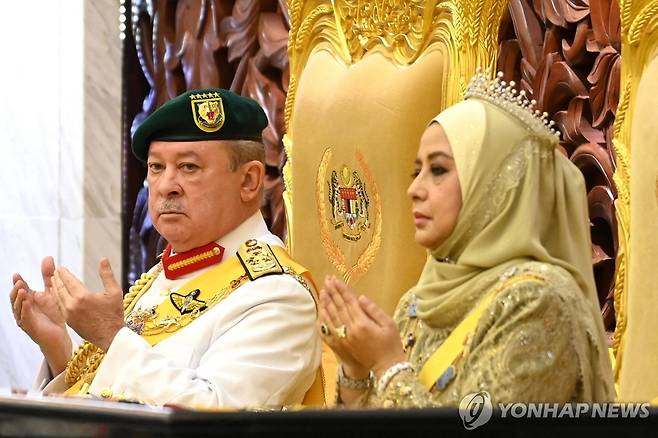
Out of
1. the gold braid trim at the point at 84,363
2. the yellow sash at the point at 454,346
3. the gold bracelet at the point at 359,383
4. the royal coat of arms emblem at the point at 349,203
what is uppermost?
the royal coat of arms emblem at the point at 349,203

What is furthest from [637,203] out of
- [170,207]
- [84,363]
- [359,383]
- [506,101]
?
[84,363]

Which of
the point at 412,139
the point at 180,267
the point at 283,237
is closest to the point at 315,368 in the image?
the point at 180,267

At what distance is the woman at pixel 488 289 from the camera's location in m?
2.27

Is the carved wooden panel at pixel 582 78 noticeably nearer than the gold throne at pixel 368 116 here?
Yes

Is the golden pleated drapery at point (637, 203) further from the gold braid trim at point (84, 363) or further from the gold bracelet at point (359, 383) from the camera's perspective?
the gold braid trim at point (84, 363)

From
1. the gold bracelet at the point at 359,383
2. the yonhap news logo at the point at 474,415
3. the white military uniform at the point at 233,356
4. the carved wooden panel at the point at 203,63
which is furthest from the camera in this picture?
the carved wooden panel at the point at 203,63

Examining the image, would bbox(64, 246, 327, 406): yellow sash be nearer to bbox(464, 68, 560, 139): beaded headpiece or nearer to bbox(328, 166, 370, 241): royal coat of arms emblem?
bbox(464, 68, 560, 139): beaded headpiece

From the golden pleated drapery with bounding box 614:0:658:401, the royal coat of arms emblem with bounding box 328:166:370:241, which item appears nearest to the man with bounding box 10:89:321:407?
the golden pleated drapery with bounding box 614:0:658:401

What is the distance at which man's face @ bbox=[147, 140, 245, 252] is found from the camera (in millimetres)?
3166

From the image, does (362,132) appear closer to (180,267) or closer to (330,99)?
(330,99)

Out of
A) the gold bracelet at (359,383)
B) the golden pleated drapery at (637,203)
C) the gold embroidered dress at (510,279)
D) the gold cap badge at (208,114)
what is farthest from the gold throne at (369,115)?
the gold bracelet at (359,383)

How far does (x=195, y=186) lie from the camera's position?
3158 millimetres

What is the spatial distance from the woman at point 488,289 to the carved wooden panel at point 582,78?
1.02 meters

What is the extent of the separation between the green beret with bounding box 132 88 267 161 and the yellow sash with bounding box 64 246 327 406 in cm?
31
